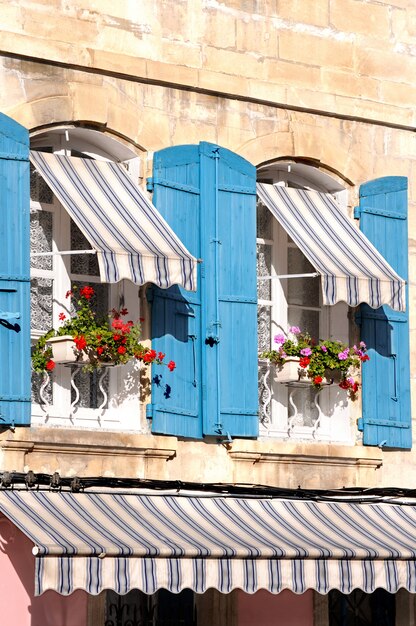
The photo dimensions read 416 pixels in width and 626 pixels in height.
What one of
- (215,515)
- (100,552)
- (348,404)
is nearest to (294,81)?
(348,404)

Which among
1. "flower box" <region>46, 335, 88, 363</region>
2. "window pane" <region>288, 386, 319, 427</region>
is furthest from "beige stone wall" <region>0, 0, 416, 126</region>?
"window pane" <region>288, 386, 319, 427</region>

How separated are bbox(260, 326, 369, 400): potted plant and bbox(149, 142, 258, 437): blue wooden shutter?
0.87 feet

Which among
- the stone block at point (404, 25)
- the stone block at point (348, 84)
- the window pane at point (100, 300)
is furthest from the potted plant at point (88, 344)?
the stone block at point (404, 25)

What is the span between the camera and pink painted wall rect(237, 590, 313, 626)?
14.2m

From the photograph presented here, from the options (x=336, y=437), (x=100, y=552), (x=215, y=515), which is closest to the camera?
(x=100, y=552)

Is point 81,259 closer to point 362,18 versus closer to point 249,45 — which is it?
point 249,45

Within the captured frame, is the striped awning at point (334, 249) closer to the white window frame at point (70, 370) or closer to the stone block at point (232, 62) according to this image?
the stone block at point (232, 62)

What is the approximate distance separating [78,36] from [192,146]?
1127mm

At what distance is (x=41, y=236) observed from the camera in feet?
45.0

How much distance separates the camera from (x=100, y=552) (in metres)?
12.2

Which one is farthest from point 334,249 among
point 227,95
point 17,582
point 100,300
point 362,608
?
point 17,582

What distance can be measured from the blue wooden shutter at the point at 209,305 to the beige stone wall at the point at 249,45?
66cm

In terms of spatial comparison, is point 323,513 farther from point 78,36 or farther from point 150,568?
point 78,36

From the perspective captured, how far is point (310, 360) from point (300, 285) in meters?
0.84
